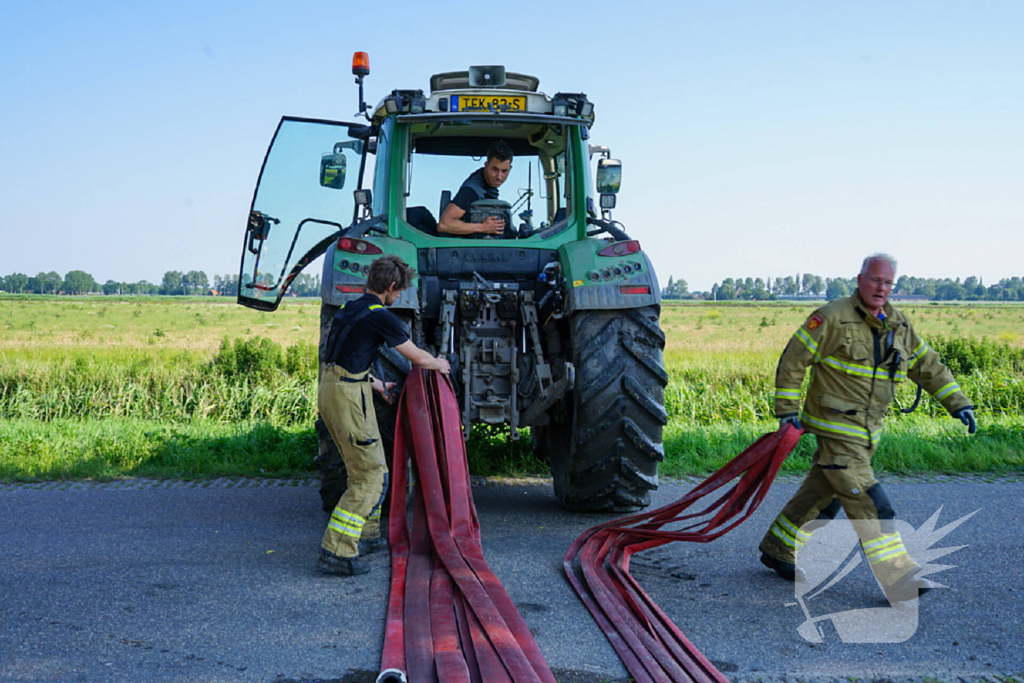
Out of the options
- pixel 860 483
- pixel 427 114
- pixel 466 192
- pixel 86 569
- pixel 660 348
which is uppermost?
pixel 427 114

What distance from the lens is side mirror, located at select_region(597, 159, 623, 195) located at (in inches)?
257

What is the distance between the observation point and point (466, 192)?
621 cm

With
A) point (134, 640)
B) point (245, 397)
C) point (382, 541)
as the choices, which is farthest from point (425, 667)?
point (245, 397)

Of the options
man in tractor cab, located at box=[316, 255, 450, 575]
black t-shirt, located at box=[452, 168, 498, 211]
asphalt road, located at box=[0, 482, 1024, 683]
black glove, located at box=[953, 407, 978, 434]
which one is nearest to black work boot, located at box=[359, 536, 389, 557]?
asphalt road, located at box=[0, 482, 1024, 683]

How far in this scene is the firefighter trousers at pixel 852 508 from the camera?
4.44m

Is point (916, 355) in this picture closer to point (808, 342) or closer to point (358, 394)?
point (808, 342)

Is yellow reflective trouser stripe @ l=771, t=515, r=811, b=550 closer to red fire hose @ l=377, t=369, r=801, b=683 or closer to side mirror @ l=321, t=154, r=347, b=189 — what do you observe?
red fire hose @ l=377, t=369, r=801, b=683

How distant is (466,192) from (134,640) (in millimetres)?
3591

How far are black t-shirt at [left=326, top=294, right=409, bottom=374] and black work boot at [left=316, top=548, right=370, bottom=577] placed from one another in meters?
0.99

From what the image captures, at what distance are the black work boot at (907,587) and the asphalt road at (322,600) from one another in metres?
0.09

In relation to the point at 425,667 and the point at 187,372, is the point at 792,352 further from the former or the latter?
the point at 187,372

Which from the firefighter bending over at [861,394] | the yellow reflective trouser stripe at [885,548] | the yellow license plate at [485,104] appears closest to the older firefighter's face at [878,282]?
the firefighter bending over at [861,394]

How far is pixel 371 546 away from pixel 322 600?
2.82ft

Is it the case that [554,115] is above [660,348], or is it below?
above
